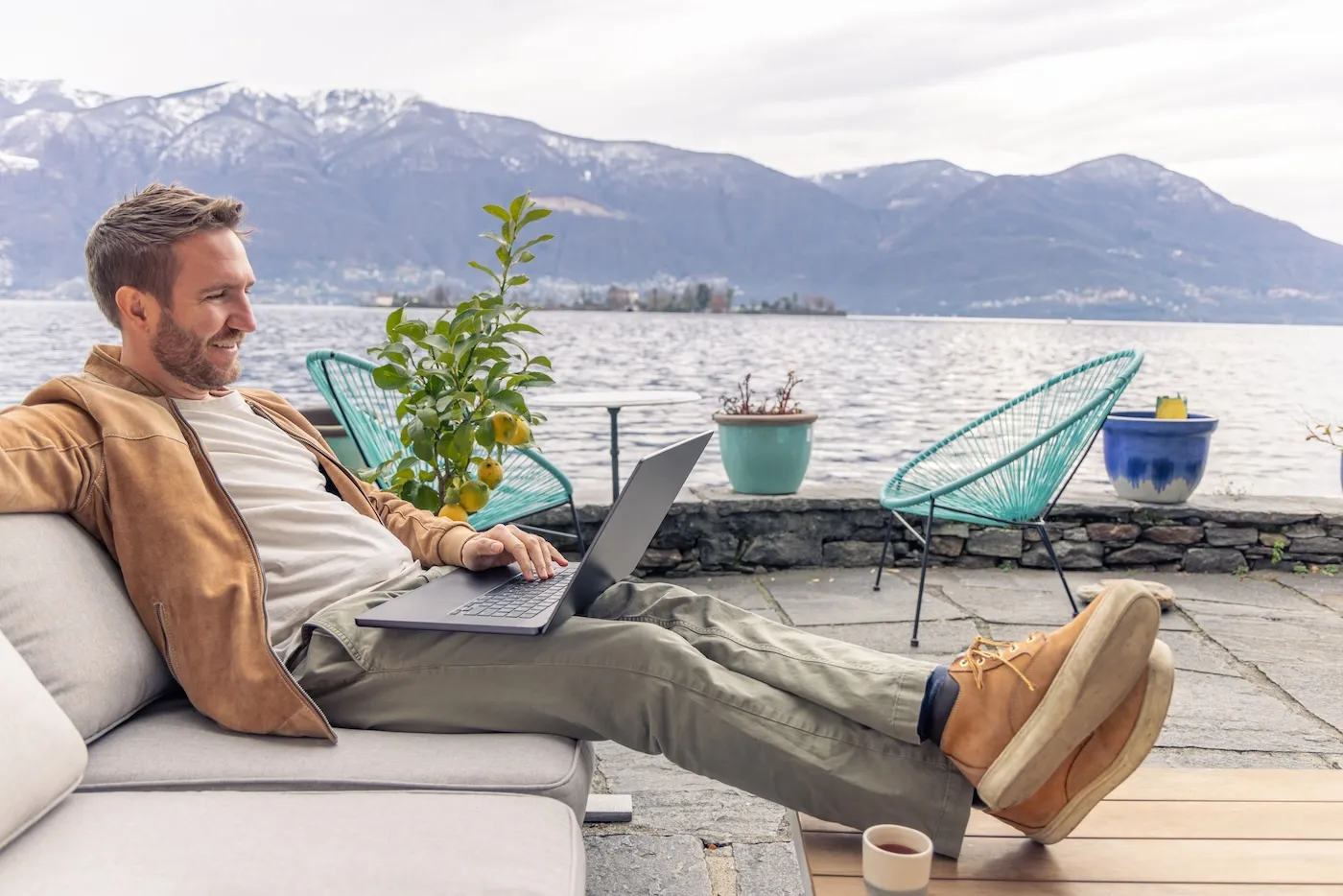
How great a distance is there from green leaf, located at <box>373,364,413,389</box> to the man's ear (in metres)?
0.55

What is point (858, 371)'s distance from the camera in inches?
798

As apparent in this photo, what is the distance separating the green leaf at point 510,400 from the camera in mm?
2076

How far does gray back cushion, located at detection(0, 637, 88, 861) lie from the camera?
958 millimetres

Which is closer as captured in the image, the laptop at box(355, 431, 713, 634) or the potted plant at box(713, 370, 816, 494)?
the laptop at box(355, 431, 713, 634)

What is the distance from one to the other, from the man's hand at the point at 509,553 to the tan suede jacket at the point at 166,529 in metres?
0.39

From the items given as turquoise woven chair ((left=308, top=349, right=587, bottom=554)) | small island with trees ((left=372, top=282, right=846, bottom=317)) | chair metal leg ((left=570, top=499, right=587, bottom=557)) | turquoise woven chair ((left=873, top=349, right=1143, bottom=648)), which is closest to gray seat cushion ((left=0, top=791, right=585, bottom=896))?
turquoise woven chair ((left=308, top=349, right=587, bottom=554))

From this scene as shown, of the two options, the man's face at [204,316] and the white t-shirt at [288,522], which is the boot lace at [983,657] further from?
the man's face at [204,316]

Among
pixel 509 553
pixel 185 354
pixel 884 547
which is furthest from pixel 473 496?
pixel 884 547

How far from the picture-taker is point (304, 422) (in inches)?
72.6

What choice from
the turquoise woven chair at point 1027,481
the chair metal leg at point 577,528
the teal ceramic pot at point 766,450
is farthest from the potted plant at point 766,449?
the chair metal leg at point 577,528

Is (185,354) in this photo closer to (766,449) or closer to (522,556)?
(522,556)

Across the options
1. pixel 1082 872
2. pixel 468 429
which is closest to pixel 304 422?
pixel 468 429

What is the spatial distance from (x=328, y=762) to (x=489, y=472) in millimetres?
1099

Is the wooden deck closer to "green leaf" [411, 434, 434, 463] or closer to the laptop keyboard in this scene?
the laptop keyboard
